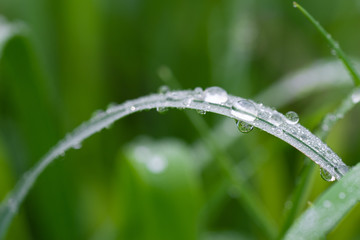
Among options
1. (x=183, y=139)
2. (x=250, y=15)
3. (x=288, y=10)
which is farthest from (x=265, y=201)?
(x=288, y=10)

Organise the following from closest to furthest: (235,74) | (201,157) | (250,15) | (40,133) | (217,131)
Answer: (40,133)
(201,157)
(217,131)
(235,74)
(250,15)

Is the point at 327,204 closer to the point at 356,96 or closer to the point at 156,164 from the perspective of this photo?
the point at 356,96

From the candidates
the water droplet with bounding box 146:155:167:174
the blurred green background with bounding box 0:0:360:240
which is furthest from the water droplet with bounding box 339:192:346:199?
the water droplet with bounding box 146:155:167:174

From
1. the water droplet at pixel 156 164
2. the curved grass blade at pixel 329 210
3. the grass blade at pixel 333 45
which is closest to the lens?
the curved grass blade at pixel 329 210

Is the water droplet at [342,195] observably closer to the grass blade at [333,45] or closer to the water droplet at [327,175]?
the water droplet at [327,175]

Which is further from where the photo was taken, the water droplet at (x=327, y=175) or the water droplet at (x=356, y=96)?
the water droplet at (x=356, y=96)

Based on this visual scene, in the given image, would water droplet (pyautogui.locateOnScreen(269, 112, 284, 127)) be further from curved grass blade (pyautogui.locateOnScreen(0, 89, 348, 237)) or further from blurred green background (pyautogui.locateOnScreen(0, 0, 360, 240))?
blurred green background (pyautogui.locateOnScreen(0, 0, 360, 240))

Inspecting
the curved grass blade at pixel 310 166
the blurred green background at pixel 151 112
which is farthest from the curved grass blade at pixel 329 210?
the blurred green background at pixel 151 112

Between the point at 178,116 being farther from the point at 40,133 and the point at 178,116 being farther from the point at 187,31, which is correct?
the point at 40,133

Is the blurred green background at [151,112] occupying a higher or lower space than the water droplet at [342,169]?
higher
